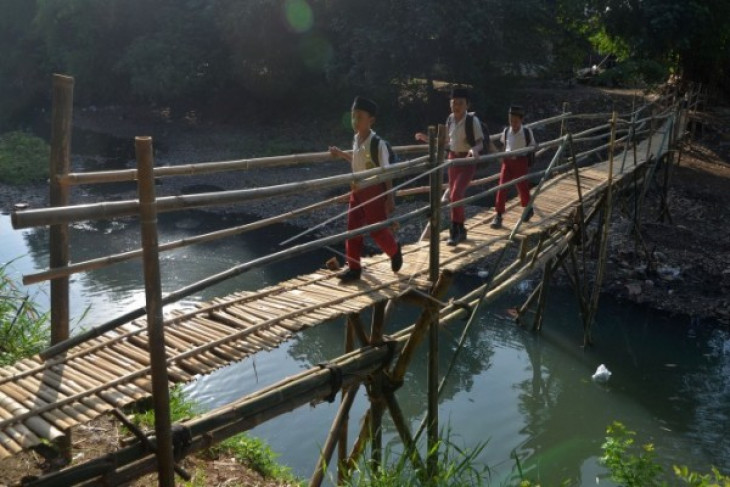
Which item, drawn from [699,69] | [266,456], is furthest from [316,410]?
[699,69]

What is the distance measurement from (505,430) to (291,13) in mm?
12796

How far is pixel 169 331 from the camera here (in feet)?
12.7

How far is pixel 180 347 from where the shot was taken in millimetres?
3641

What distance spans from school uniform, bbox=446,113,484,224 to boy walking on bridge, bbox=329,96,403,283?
3.77 feet

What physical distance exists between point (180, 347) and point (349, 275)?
1412mm

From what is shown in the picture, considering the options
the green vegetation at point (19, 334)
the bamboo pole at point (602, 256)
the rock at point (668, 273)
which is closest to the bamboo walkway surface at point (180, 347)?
the green vegetation at point (19, 334)

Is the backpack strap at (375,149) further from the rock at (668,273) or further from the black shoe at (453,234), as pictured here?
the rock at (668,273)

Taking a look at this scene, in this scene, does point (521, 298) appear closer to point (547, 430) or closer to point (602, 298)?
point (602, 298)

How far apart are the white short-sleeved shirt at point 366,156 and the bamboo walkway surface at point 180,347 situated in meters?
0.71

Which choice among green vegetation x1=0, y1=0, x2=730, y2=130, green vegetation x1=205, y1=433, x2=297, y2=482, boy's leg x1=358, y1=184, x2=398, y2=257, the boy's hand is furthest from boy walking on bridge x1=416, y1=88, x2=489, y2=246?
green vegetation x1=0, y1=0, x2=730, y2=130

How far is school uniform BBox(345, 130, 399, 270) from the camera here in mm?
4789

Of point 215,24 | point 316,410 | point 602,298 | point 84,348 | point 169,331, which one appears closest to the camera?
point 84,348

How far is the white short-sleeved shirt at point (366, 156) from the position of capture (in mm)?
4770

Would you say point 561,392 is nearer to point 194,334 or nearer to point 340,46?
point 194,334
